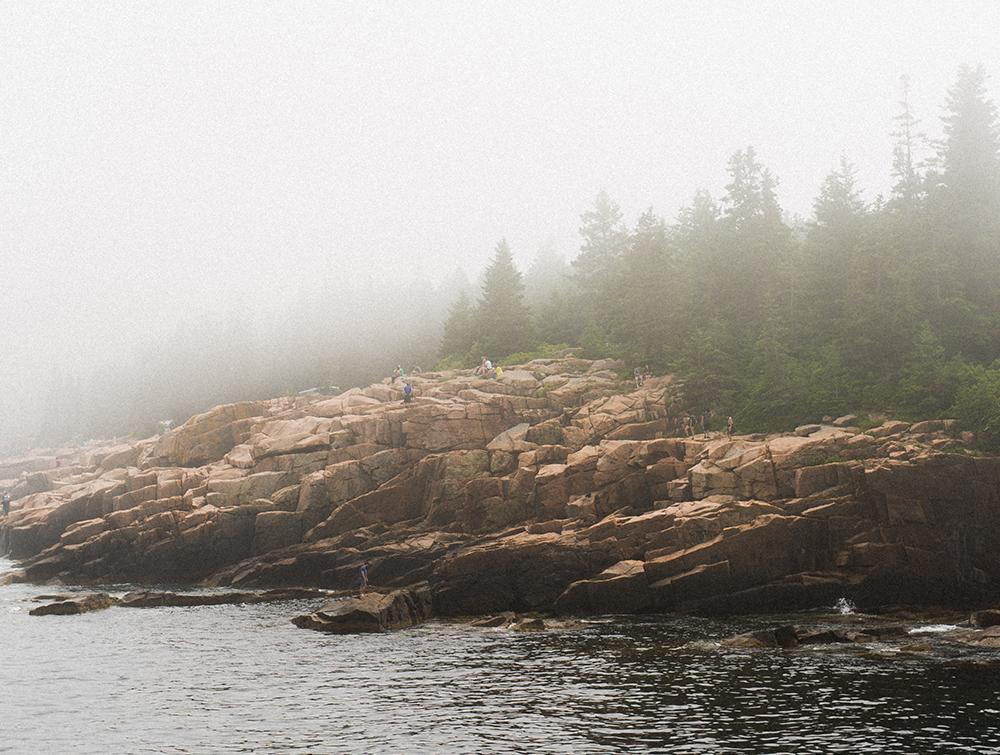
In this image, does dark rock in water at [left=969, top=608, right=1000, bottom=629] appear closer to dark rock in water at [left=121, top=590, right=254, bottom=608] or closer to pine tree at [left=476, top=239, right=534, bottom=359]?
dark rock in water at [left=121, top=590, right=254, bottom=608]

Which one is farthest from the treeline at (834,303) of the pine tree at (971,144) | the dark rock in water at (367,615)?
the dark rock in water at (367,615)

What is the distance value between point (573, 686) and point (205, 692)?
48.9ft

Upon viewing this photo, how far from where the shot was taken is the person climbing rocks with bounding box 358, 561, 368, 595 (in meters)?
51.5

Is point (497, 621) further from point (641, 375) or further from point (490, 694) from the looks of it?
point (641, 375)

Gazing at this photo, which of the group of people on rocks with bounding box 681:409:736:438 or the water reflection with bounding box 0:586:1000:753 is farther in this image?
the group of people on rocks with bounding box 681:409:736:438

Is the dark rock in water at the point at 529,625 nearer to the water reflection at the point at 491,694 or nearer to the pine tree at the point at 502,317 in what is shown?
the water reflection at the point at 491,694

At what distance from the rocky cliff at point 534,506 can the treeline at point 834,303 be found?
11.3ft

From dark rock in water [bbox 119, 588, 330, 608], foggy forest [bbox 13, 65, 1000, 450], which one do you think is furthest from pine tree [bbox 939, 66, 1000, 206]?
dark rock in water [bbox 119, 588, 330, 608]

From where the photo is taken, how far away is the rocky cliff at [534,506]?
43.8 metres

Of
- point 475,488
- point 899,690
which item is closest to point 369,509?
point 475,488

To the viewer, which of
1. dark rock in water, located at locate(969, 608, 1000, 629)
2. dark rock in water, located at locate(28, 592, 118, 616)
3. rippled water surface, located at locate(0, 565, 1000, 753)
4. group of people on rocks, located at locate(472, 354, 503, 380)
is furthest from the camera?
group of people on rocks, located at locate(472, 354, 503, 380)

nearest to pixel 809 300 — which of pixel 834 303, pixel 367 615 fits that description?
pixel 834 303

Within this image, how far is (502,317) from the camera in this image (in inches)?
3435

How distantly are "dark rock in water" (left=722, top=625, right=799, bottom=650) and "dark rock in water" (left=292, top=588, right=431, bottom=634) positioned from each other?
18.4m
